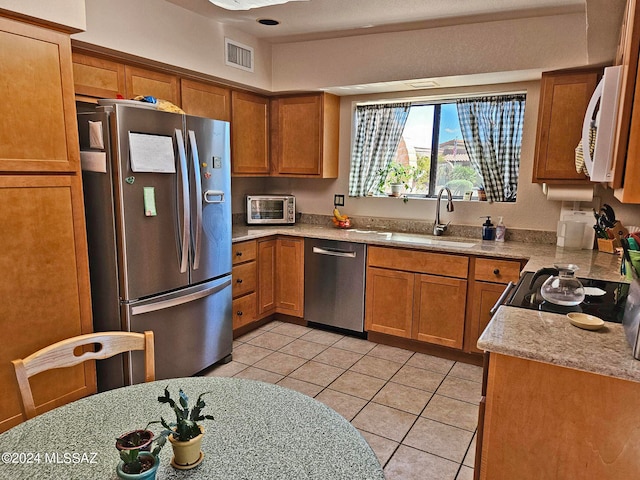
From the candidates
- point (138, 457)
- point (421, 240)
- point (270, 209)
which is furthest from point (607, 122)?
point (270, 209)

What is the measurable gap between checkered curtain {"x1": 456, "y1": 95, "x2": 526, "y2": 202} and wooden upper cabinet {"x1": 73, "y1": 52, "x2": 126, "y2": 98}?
2686 millimetres

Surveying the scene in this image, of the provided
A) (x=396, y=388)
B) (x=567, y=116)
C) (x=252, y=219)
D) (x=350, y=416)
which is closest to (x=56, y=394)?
(x=350, y=416)

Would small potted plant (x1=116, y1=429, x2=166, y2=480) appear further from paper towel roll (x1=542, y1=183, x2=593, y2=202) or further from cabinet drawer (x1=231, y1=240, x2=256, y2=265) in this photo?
paper towel roll (x1=542, y1=183, x2=593, y2=202)

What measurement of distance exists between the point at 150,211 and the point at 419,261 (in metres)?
1.98

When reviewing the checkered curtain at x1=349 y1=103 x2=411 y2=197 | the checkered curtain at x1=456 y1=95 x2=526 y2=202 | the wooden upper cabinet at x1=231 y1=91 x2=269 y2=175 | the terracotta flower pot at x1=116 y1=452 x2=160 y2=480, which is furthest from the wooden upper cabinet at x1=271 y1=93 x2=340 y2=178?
the terracotta flower pot at x1=116 y1=452 x2=160 y2=480

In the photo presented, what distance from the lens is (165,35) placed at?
3.05m

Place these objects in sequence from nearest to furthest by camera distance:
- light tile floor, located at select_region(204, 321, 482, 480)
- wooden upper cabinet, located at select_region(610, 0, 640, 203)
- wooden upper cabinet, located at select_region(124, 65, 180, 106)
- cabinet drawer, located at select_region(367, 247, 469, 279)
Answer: wooden upper cabinet, located at select_region(610, 0, 640, 203) → light tile floor, located at select_region(204, 321, 482, 480) → wooden upper cabinet, located at select_region(124, 65, 180, 106) → cabinet drawer, located at select_region(367, 247, 469, 279)

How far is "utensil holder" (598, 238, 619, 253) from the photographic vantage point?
3.02 m

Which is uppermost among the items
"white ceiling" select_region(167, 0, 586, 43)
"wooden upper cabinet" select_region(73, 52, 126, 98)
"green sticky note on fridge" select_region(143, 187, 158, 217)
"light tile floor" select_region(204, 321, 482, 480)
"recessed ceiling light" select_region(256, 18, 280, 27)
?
"recessed ceiling light" select_region(256, 18, 280, 27)

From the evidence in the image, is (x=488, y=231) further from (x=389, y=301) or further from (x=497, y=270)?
(x=389, y=301)

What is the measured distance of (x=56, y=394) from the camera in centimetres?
226

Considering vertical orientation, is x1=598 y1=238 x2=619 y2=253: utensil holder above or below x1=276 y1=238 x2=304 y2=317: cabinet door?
above

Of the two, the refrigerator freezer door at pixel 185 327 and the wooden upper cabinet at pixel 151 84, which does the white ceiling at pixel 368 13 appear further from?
the refrigerator freezer door at pixel 185 327

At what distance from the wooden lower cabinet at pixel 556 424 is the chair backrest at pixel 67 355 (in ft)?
3.93
